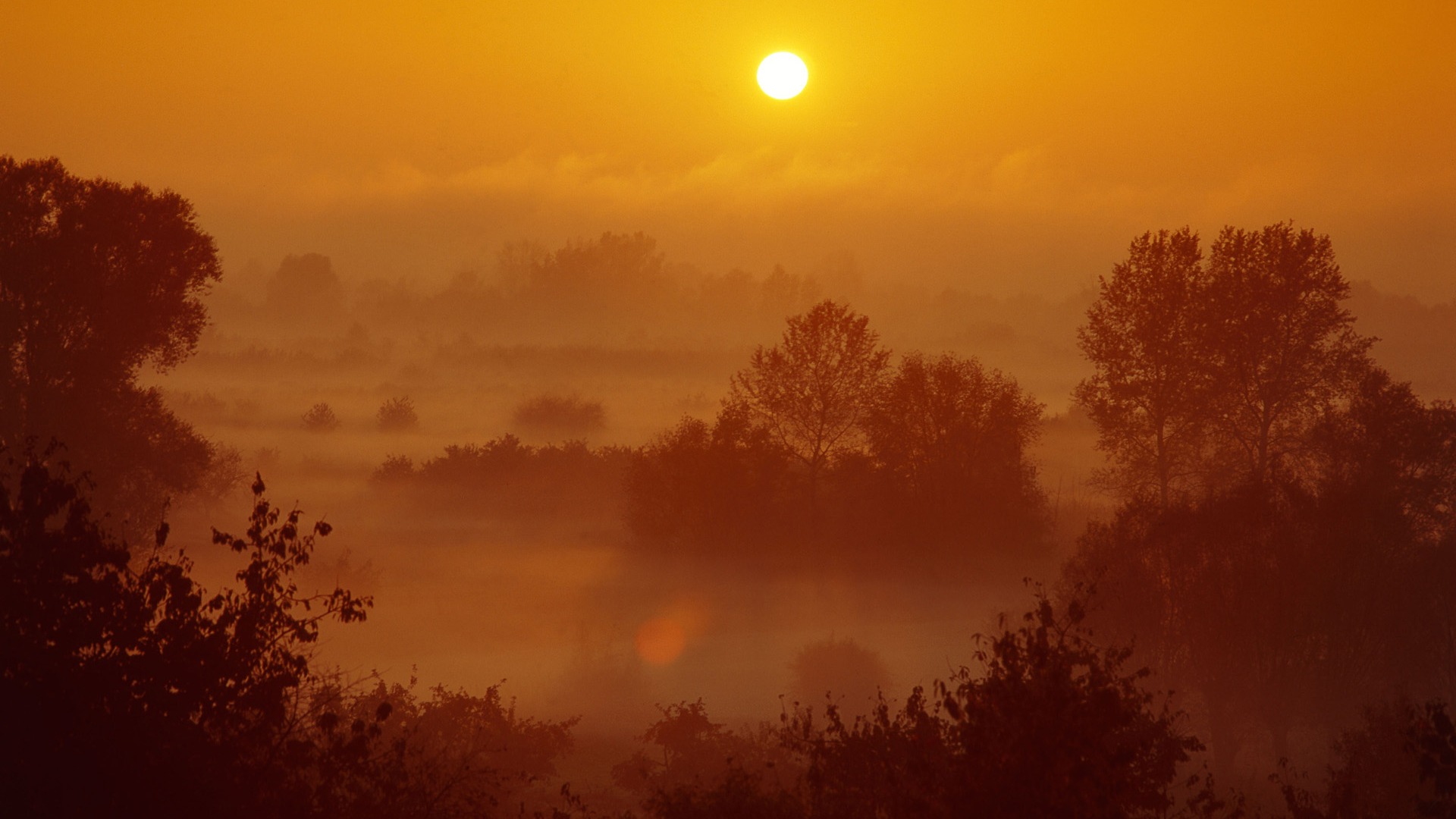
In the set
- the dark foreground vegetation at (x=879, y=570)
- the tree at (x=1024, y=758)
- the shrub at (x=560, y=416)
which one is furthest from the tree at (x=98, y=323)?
the shrub at (x=560, y=416)

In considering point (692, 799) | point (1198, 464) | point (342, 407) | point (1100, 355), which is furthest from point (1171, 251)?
point (342, 407)

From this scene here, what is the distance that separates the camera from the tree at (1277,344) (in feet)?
167

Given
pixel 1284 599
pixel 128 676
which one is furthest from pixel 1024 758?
pixel 1284 599

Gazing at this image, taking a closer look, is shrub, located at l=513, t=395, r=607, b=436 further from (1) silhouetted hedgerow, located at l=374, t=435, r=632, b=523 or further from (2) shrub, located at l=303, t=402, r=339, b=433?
(1) silhouetted hedgerow, located at l=374, t=435, r=632, b=523

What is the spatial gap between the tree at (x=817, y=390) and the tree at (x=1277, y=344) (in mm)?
15914

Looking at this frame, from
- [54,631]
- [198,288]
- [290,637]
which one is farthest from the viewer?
[198,288]

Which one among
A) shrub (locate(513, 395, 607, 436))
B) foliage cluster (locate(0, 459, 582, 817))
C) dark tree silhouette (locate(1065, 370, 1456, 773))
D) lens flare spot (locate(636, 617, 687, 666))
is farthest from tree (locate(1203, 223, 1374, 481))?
shrub (locate(513, 395, 607, 436))

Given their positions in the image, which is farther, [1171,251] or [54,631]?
[1171,251]

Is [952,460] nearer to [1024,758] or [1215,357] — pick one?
[1215,357]

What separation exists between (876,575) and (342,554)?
3158 centimetres

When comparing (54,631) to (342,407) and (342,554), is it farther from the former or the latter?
(342,407)

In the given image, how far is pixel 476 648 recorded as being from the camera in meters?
65.2

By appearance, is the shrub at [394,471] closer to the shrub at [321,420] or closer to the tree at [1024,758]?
the shrub at [321,420]

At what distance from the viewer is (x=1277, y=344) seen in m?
52.1
